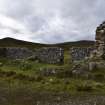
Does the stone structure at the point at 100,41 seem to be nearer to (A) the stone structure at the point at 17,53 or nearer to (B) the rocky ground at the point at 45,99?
(B) the rocky ground at the point at 45,99

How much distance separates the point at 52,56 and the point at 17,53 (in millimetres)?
8959

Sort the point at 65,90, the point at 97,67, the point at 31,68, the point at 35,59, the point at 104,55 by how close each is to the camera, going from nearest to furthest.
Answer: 1. the point at 65,90
2. the point at 97,67
3. the point at 104,55
4. the point at 31,68
5. the point at 35,59

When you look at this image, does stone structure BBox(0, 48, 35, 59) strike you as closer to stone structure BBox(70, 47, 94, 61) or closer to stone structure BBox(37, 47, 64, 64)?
stone structure BBox(37, 47, 64, 64)

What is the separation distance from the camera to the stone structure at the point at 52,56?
48000 mm

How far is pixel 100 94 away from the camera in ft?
78.5

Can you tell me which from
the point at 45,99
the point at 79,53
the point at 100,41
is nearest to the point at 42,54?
the point at 79,53

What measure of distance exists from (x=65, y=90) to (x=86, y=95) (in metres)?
2.79

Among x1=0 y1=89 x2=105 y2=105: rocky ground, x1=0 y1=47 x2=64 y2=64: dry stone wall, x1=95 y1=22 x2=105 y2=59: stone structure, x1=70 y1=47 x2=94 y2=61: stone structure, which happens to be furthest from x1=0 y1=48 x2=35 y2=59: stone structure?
x1=0 y1=89 x2=105 y2=105: rocky ground

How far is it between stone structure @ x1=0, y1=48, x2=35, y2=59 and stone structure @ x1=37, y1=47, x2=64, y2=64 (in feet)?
13.4

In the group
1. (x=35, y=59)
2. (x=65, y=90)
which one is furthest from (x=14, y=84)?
(x=35, y=59)

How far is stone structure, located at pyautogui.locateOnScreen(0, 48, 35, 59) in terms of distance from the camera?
54531 millimetres

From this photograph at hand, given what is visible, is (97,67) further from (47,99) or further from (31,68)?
(47,99)

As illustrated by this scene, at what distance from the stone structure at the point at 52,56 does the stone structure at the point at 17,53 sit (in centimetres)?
408

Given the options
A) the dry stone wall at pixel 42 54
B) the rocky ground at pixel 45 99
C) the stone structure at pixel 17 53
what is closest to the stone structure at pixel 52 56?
the dry stone wall at pixel 42 54
